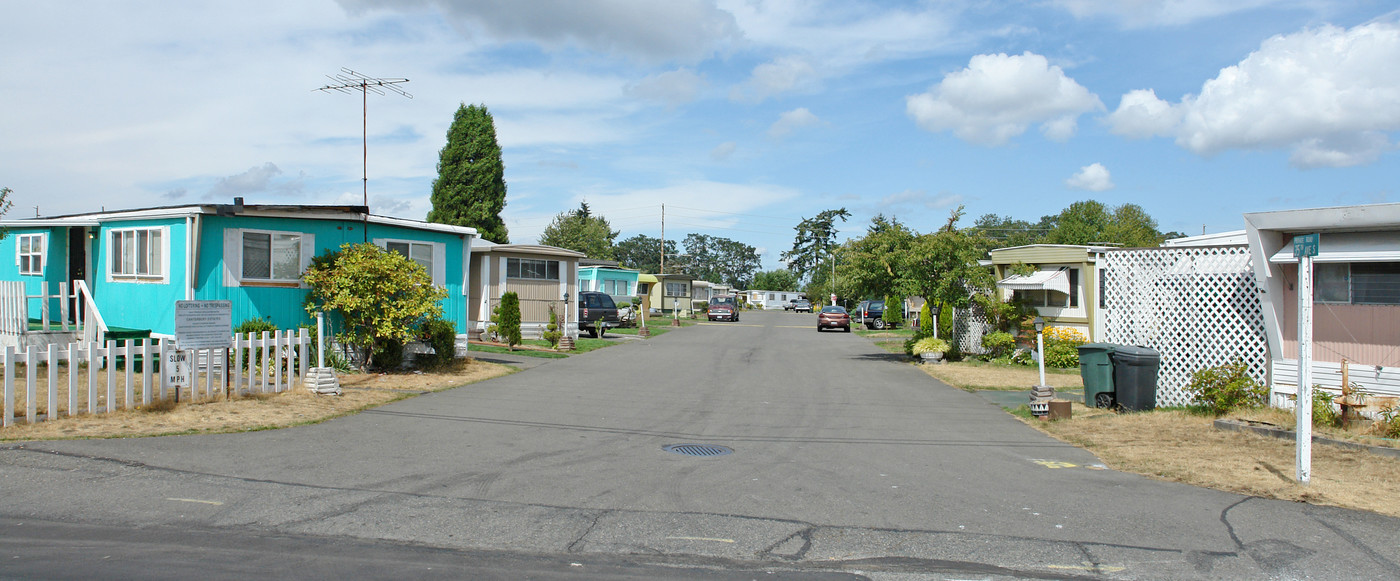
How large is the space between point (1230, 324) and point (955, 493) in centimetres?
693

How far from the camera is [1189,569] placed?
5504 mm

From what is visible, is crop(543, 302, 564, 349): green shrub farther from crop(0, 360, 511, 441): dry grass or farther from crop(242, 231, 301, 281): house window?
crop(0, 360, 511, 441): dry grass

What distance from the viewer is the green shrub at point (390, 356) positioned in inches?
613

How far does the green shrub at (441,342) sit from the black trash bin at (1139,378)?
39.2 feet

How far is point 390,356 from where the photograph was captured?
15727mm

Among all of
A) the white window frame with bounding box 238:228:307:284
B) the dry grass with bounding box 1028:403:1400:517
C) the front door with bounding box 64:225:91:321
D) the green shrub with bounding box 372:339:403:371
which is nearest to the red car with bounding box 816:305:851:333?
the green shrub with bounding box 372:339:403:371

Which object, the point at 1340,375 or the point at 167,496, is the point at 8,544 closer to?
the point at 167,496

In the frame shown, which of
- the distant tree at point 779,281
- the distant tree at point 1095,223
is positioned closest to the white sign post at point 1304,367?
the distant tree at point 1095,223

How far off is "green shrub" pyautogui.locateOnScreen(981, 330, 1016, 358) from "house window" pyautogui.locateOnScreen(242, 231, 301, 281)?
16433 millimetres

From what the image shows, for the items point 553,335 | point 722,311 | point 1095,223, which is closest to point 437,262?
point 553,335

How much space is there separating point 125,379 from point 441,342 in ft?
21.8

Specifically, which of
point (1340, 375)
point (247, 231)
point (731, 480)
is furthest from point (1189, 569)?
point (247, 231)

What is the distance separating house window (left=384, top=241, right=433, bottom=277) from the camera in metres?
16.9

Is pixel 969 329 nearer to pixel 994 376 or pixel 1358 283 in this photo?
pixel 994 376
